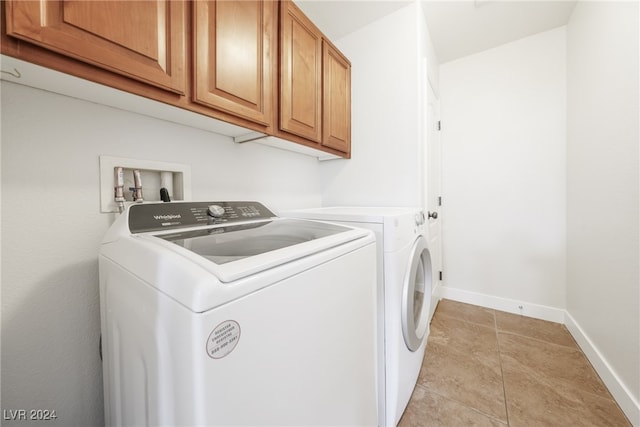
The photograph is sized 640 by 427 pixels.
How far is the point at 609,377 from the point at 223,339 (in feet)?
7.08

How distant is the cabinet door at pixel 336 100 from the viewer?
1.60m

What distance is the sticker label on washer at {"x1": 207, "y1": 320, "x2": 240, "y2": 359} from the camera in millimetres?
396

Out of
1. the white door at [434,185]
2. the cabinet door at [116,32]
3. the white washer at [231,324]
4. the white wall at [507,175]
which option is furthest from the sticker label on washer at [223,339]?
the white wall at [507,175]

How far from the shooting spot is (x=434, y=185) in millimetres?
2270

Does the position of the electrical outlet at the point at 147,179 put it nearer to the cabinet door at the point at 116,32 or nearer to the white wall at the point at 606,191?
the cabinet door at the point at 116,32

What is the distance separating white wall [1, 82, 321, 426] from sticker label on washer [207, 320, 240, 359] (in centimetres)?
80

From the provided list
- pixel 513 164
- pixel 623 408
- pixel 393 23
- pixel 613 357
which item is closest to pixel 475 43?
pixel 393 23

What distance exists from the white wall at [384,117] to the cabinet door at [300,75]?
20.7 inches

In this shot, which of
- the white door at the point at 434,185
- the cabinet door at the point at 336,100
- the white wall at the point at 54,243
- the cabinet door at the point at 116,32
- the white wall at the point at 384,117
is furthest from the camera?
the white door at the point at 434,185

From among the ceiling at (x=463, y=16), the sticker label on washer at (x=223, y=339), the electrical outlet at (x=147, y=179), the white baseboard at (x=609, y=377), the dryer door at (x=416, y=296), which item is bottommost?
the white baseboard at (x=609, y=377)

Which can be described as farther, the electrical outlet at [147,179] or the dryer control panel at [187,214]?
the electrical outlet at [147,179]

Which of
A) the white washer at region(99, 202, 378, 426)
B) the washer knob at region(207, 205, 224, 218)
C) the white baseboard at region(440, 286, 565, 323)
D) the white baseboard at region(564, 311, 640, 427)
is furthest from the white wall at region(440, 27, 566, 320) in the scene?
the washer knob at region(207, 205, 224, 218)

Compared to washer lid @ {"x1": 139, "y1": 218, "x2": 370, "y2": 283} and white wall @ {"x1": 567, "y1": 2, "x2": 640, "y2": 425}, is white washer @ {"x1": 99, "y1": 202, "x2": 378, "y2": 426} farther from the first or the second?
white wall @ {"x1": 567, "y1": 2, "x2": 640, "y2": 425}

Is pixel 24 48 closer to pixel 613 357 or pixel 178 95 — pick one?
pixel 178 95
